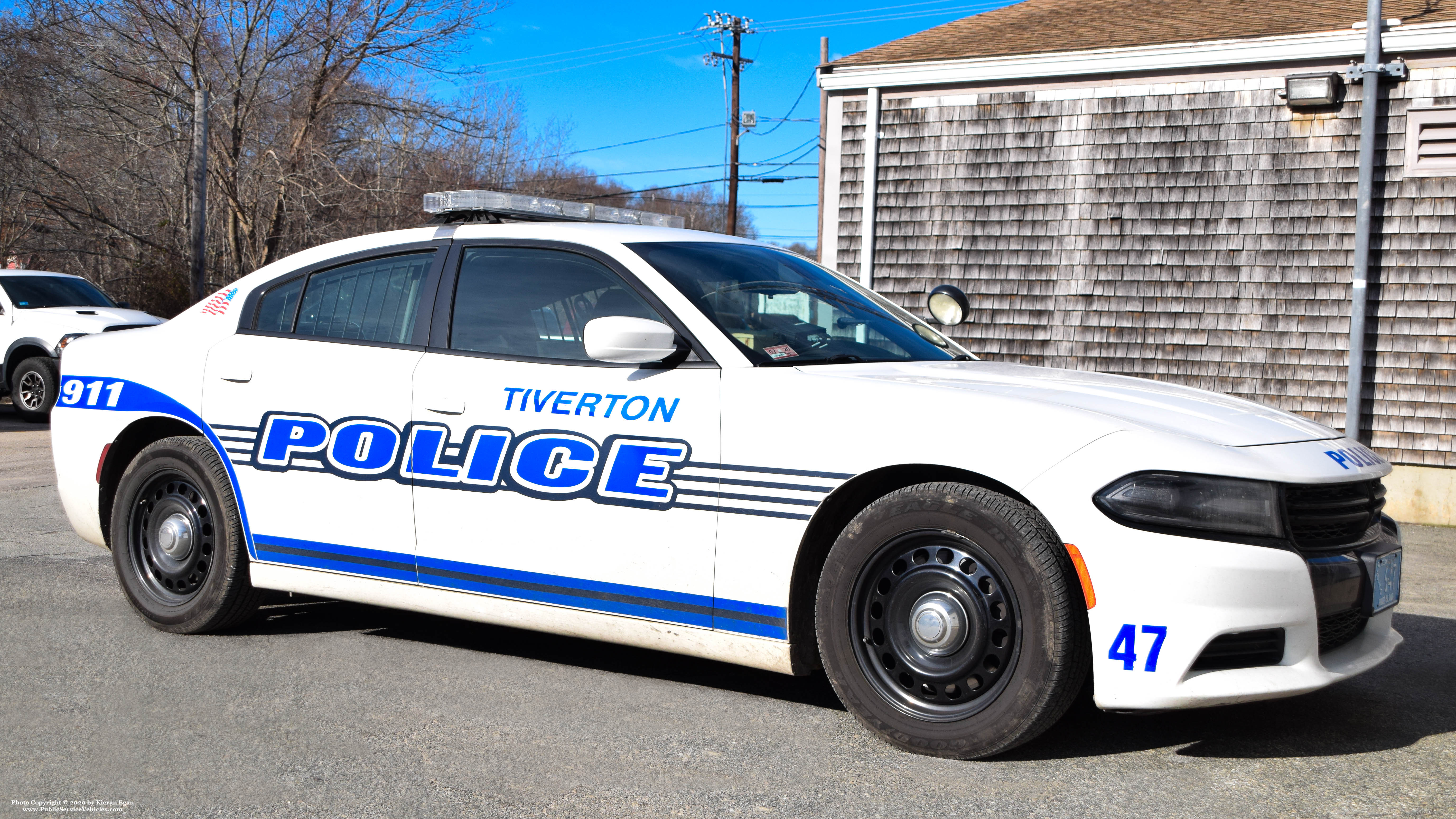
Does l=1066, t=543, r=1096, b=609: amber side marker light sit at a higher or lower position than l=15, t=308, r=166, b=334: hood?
lower

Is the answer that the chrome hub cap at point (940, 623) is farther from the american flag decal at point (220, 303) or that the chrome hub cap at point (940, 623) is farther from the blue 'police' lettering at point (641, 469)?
the american flag decal at point (220, 303)

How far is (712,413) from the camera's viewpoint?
12.4 feet

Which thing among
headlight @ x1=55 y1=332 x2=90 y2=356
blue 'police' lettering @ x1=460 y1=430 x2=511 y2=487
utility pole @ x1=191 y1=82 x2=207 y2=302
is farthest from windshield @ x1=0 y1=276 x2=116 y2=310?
blue 'police' lettering @ x1=460 y1=430 x2=511 y2=487

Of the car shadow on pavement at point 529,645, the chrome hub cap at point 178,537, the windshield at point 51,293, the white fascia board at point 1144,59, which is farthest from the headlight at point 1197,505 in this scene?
the windshield at point 51,293

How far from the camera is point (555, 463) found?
4008mm

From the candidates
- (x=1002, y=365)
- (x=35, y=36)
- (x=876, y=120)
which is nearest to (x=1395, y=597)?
(x=1002, y=365)

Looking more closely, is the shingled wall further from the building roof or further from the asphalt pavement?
the asphalt pavement

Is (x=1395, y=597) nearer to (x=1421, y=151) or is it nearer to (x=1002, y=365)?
(x=1002, y=365)

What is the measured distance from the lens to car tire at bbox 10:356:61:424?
1486 centimetres

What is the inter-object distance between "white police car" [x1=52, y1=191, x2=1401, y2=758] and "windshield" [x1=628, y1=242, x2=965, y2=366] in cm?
2

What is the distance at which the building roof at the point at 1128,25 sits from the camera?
980 centimetres

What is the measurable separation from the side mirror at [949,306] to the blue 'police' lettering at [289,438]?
2.57m

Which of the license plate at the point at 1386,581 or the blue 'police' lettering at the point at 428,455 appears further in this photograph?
the blue 'police' lettering at the point at 428,455

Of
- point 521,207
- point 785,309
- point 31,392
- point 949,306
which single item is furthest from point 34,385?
point 785,309
